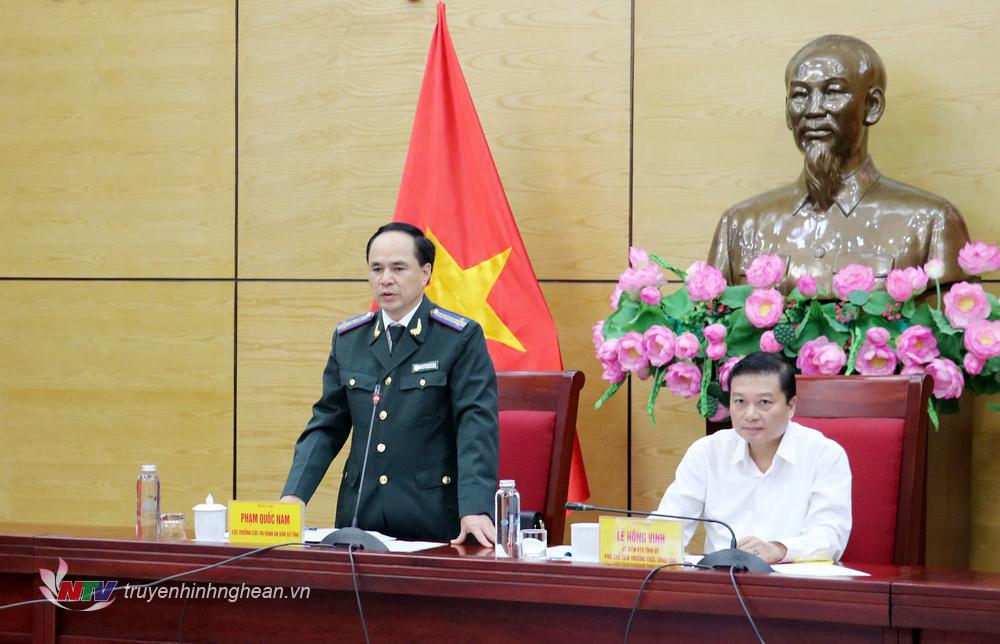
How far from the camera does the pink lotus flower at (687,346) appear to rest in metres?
3.00

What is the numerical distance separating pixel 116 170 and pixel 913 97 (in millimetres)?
2552

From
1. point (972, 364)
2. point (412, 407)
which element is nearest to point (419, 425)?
point (412, 407)

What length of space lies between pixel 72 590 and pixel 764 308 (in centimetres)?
163

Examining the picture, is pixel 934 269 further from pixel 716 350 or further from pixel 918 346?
pixel 716 350

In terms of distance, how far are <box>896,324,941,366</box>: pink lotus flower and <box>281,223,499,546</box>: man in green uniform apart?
3.27 ft

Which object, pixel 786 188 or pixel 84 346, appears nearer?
pixel 786 188

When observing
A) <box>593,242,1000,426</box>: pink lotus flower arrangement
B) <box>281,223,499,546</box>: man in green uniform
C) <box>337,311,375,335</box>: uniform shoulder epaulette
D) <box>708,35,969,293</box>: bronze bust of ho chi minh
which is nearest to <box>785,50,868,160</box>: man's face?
<box>708,35,969,293</box>: bronze bust of ho chi minh

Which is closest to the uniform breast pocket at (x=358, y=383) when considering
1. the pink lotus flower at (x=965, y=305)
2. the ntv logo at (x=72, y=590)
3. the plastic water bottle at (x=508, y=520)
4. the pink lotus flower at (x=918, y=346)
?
the plastic water bottle at (x=508, y=520)

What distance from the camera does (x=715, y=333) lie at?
299 cm

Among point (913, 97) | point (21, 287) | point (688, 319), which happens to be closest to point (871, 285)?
point (688, 319)

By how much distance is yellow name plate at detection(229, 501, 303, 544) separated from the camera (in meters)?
2.13

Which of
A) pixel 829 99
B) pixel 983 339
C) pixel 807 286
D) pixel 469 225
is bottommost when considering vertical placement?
pixel 983 339

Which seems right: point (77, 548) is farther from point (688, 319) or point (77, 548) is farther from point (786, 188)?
point (786, 188)

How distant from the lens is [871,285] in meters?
2.89
